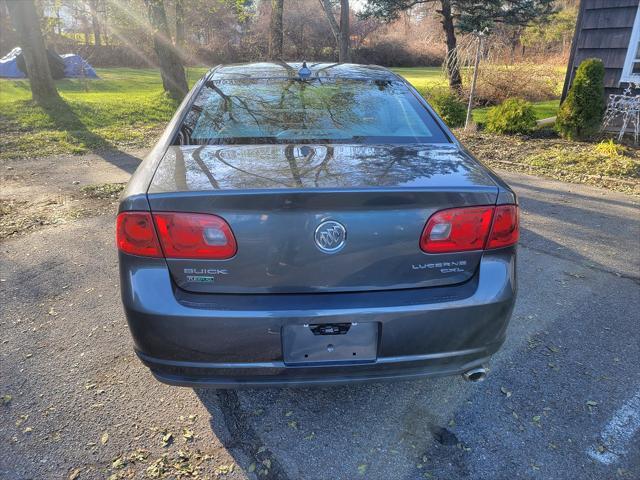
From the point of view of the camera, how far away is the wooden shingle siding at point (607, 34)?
866 cm

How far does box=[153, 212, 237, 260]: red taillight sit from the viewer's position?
1812 mm

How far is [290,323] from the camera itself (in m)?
1.83

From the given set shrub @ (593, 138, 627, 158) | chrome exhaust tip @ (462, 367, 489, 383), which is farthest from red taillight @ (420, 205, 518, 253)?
shrub @ (593, 138, 627, 158)

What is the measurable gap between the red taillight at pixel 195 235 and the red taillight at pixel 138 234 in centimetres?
4

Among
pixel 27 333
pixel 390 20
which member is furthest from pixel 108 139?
pixel 390 20

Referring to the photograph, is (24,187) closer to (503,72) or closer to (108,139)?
(108,139)

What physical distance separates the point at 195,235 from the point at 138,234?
0.24 m

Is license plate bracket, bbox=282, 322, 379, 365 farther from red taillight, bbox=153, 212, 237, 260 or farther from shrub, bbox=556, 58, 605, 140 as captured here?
shrub, bbox=556, 58, 605, 140

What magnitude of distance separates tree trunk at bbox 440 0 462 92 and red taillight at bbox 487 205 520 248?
40.0 ft

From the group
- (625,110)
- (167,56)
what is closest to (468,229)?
(625,110)

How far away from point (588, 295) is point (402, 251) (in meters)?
2.35

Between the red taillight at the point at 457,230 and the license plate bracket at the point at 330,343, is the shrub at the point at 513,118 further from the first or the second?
the license plate bracket at the point at 330,343

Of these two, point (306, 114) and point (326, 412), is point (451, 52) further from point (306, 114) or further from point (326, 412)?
point (326, 412)

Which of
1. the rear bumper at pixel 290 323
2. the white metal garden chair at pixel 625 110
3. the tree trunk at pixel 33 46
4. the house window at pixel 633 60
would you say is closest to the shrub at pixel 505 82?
the house window at pixel 633 60
